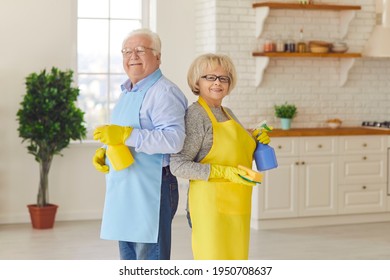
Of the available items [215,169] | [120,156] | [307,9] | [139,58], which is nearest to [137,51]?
[139,58]

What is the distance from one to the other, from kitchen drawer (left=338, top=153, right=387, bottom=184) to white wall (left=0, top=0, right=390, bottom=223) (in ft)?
2.03

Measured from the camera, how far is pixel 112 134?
330cm

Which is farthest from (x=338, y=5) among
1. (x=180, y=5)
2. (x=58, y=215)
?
(x=58, y=215)

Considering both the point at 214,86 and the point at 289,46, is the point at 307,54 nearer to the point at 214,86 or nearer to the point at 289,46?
the point at 289,46

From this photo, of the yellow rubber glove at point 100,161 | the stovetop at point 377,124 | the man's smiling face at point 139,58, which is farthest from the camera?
the stovetop at point 377,124

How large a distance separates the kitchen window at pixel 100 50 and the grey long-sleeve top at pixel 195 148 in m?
4.48

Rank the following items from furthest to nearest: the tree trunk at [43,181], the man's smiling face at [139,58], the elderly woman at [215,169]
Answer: the tree trunk at [43,181]
the man's smiling face at [139,58]
the elderly woman at [215,169]

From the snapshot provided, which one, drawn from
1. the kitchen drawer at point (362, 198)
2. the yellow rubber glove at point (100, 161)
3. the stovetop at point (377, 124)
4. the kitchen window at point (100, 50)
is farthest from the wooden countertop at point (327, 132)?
the yellow rubber glove at point (100, 161)

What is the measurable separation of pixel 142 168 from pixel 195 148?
27 cm

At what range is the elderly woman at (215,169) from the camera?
3.32m

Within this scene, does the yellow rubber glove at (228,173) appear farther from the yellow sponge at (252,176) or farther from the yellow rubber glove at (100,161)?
the yellow rubber glove at (100,161)

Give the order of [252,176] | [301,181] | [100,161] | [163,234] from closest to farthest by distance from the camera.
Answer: [252,176]
[163,234]
[100,161]
[301,181]
